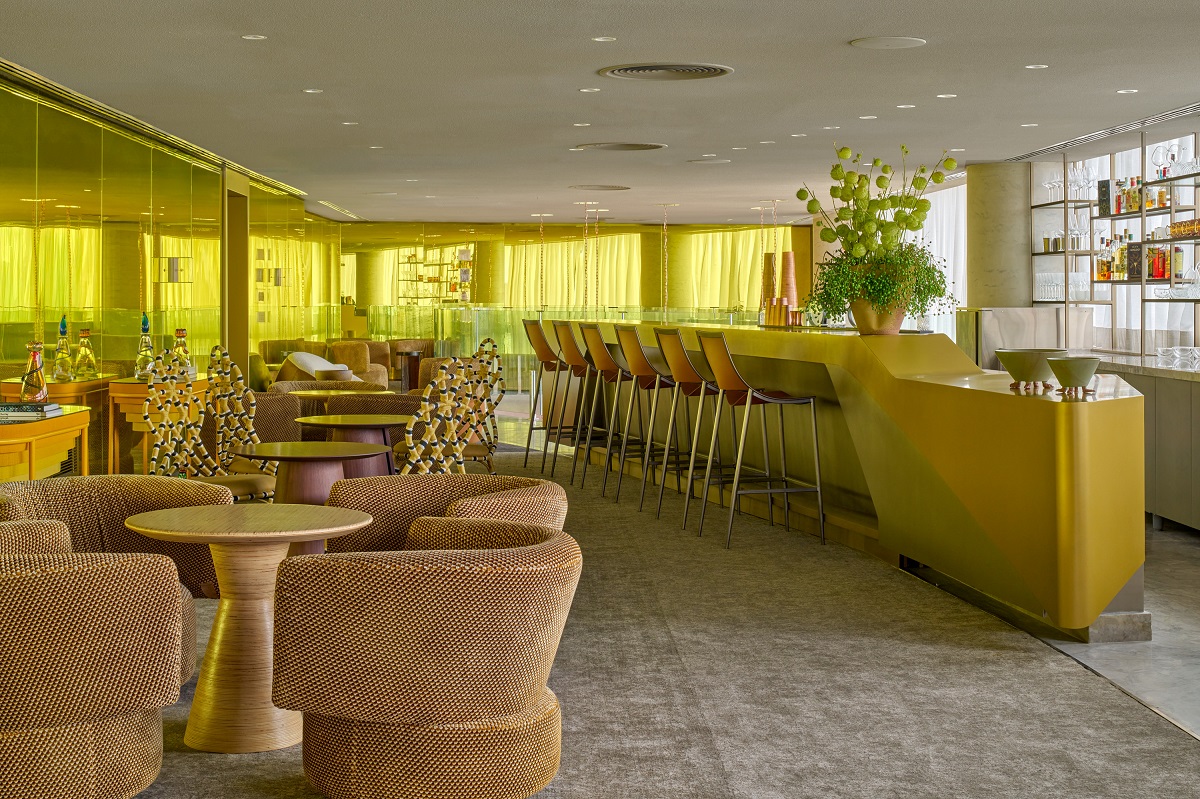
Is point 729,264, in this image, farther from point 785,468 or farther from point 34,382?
point 34,382

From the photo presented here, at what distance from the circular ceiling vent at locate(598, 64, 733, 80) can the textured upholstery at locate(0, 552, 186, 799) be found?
14.9 feet

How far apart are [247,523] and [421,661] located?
2.82 feet

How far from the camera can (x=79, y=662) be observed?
9.45 ft

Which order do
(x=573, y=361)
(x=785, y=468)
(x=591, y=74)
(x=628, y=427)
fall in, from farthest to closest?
1. (x=573, y=361)
2. (x=628, y=427)
3. (x=785, y=468)
4. (x=591, y=74)

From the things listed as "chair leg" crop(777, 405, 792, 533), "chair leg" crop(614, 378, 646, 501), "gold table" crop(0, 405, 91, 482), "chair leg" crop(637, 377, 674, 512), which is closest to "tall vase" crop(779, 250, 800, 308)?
"chair leg" crop(777, 405, 792, 533)

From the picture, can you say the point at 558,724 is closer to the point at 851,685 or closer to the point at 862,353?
the point at 851,685

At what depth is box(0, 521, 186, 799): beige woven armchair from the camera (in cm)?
284

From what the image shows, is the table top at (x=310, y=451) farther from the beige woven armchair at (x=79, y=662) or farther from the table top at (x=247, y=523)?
the beige woven armchair at (x=79, y=662)

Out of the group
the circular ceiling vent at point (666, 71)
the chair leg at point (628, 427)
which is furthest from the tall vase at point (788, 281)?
the circular ceiling vent at point (666, 71)

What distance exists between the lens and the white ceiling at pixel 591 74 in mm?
5594

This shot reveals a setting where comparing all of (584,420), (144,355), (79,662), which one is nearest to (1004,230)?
(584,420)

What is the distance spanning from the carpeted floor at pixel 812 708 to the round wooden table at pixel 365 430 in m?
1.03

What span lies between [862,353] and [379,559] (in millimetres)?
3573

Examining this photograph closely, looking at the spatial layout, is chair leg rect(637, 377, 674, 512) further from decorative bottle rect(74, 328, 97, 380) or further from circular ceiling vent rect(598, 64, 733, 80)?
decorative bottle rect(74, 328, 97, 380)
